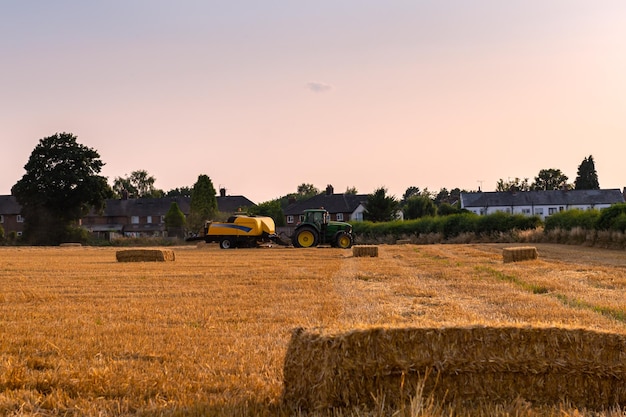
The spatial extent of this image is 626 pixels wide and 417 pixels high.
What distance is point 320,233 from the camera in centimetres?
4116

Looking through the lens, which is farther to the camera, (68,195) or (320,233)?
(68,195)

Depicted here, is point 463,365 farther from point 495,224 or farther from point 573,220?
point 495,224

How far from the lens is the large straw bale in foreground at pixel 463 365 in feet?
18.5

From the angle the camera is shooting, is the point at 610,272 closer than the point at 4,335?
No

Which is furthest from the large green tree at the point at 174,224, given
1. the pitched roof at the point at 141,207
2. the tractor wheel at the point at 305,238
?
the tractor wheel at the point at 305,238

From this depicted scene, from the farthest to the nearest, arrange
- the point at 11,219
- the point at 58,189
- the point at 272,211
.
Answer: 1. the point at 11,219
2. the point at 272,211
3. the point at 58,189

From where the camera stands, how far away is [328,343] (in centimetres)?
561

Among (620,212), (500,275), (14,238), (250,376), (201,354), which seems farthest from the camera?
(14,238)

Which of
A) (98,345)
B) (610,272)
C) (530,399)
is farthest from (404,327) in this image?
(610,272)

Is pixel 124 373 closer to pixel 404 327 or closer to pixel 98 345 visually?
pixel 98 345

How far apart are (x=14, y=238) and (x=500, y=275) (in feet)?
213

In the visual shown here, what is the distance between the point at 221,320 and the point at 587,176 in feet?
357

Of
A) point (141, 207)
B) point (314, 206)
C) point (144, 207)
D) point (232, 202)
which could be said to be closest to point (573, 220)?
point (314, 206)

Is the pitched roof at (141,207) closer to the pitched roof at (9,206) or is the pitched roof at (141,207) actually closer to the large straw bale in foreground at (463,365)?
the pitched roof at (9,206)
